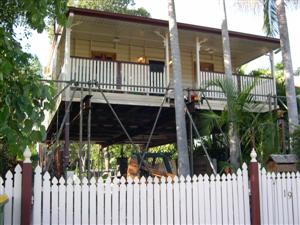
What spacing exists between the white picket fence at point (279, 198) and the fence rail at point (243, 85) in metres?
5.08

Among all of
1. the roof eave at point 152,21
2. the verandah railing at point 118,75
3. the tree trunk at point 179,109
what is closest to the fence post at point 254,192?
the tree trunk at point 179,109

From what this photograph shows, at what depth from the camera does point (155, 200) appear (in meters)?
7.34

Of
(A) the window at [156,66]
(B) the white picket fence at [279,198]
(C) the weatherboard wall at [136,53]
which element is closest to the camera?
(B) the white picket fence at [279,198]

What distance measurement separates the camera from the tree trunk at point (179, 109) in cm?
993

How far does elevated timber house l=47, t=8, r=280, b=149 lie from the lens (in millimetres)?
12492

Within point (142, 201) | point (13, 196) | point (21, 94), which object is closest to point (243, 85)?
point (142, 201)

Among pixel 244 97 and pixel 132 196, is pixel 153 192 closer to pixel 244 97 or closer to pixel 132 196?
pixel 132 196

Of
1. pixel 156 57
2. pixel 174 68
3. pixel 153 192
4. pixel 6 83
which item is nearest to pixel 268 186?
pixel 153 192

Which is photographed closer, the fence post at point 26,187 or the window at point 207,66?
the fence post at point 26,187

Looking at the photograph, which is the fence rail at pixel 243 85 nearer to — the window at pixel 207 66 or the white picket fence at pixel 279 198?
the window at pixel 207 66

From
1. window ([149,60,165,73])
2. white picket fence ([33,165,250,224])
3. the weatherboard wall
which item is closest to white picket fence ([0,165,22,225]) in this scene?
white picket fence ([33,165,250,224])

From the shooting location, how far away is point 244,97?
1016 cm

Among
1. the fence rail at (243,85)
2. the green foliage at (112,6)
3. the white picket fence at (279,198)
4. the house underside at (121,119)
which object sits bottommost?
the white picket fence at (279,198)

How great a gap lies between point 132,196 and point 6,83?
3184mm
